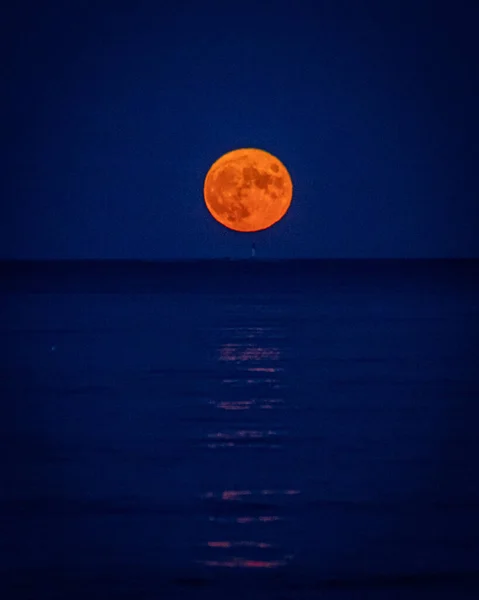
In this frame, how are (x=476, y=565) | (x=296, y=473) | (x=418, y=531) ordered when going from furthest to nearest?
(x=296, y=473) < (x=418, y=531) < (x=476, y=565)

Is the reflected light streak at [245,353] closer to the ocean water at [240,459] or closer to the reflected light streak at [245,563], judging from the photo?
the ocean water at [240,459]

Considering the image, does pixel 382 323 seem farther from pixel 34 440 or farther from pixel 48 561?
pixel 48 561

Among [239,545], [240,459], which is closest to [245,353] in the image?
[240,459]

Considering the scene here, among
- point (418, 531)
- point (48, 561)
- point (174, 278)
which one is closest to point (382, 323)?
point (418, 531)

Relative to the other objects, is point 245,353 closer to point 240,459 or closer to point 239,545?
point 240,459

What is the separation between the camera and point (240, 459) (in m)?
2.41

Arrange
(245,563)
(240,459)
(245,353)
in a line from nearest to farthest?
(245,563) < (240,459) < (245,353)

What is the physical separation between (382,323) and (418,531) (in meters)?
3.72

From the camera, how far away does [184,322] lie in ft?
18.3

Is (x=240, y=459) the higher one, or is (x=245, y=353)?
(x=245, y=353)

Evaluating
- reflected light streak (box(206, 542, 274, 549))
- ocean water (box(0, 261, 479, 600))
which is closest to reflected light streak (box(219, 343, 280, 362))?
ocean water (box(0, 261, 479, 600))

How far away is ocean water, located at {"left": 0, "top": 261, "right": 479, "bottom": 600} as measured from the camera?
1636mm

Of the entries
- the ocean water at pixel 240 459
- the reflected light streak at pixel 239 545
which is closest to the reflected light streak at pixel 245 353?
the ocean water at pixel 240 459

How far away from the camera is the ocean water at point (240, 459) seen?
5.37 ft
